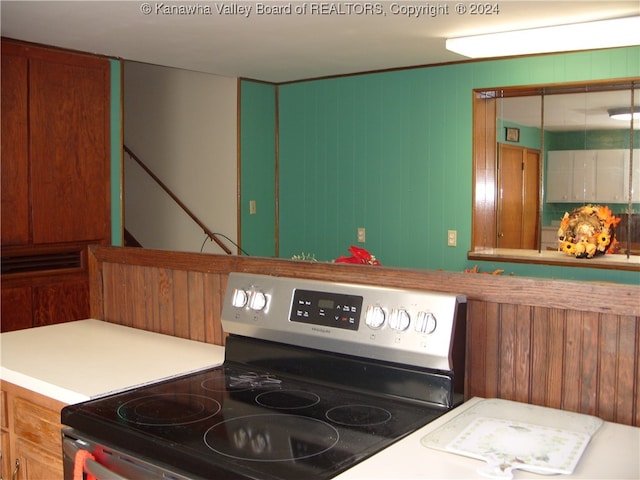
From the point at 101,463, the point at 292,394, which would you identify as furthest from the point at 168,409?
the point at 292,394

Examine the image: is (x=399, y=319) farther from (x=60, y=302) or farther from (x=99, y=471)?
(x=60, y=302)

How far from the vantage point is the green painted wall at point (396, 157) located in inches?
172

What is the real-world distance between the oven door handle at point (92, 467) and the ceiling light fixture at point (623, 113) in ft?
12.6

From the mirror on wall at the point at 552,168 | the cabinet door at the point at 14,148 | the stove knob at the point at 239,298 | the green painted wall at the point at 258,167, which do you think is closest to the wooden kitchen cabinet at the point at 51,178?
the cabinet door at the point at 14,148

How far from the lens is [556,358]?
4.44 ft

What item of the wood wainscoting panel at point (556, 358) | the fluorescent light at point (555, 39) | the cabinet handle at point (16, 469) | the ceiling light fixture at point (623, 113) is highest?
the fluorescent light at point (555, 39)

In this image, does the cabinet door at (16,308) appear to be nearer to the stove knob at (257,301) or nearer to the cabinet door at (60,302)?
the cabinet door at (60,302)

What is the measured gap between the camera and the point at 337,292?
1.54 meters

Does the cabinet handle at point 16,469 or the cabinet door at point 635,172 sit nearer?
the cabinet handle at point 16,469

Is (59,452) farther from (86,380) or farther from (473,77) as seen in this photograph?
(473,77)

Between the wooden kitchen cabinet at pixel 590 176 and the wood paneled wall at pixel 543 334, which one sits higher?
the wooden kitchen cabinet at pixel 590 176

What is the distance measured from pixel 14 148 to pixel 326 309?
312 cm

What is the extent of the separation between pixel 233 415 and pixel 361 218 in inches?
152

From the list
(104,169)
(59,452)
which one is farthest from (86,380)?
(104,169)
